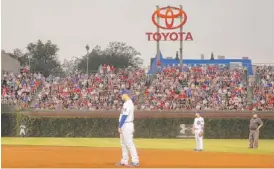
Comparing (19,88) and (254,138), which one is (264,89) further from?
(19,88)

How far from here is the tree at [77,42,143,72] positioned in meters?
82.5

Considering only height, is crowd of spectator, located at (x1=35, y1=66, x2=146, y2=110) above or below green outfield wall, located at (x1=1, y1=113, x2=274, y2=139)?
above

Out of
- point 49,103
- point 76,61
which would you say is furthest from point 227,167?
point 76,61

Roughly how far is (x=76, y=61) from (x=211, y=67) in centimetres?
4497

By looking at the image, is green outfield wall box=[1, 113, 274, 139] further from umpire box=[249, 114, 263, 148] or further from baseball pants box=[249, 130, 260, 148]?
umpire box=[249, 114, 263, 148]

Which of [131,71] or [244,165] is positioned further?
[131,71]

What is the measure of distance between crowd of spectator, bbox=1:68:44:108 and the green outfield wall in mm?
4676

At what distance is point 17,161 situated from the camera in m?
15.3

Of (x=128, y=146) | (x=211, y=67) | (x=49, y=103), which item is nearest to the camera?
(x=128, y=146)

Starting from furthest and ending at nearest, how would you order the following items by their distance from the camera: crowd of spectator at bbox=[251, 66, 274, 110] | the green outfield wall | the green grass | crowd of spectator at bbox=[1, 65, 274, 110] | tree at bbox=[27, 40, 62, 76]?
tree at bbox=[27, 40, 62, 76] < crowd of spectator at bbox=[1, 65, 274, 110] < crowd of spectator at bbox=[251, 66, 274, 110] < the green outfield wall < the green grass

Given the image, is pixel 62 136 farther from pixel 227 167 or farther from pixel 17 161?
pixel 227 167

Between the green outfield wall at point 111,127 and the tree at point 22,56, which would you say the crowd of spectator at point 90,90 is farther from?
the tree at point 22,56

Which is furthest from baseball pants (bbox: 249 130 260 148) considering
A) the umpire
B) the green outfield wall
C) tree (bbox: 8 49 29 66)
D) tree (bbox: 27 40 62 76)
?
tree (bbox: 8 49 29 66)

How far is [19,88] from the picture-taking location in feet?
139
